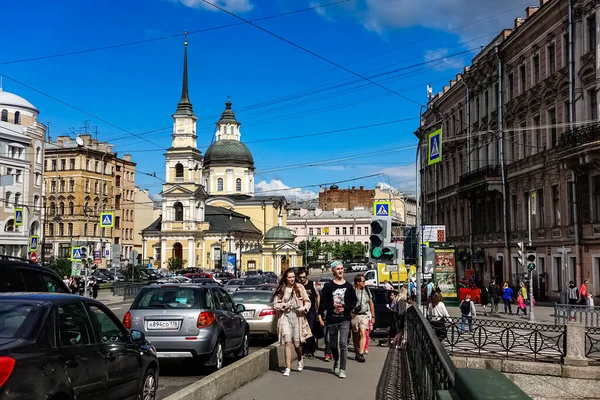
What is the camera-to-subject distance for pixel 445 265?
30859mm

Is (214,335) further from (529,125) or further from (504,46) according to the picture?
(504,46)

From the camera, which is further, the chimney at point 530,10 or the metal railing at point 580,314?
the chimney at point 530,10

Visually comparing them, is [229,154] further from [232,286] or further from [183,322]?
[183,322]

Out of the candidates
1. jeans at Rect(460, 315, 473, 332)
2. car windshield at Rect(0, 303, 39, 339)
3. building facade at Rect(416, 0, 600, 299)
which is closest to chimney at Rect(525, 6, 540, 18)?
building facade at Rect(416, 0, 600, 299)

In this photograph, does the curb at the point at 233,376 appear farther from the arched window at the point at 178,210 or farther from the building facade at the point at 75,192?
the arched window at the point at 178,210

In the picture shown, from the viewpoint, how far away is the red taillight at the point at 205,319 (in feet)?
37.5

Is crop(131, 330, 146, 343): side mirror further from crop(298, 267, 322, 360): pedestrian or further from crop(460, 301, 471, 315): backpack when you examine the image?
crop(460, 301, 471, 315): backpack

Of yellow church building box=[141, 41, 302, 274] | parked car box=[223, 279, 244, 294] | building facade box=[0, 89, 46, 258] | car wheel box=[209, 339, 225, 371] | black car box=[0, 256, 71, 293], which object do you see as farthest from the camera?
yellow church building box=[141, 41, 302, 274]

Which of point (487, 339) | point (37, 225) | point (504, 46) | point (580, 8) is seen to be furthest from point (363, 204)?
point (487, 339)

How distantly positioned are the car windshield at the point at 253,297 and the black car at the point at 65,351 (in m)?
8.99

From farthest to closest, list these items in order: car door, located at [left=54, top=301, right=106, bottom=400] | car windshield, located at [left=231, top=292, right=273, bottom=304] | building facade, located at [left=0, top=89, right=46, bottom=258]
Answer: building facade, located at [left=0, top=89, right=46, bottom=258]
car windshield, located at [left=231, top=292, right=273, bottom=304]
car door, located at [left=54, top=301, right=106, bottom=400]

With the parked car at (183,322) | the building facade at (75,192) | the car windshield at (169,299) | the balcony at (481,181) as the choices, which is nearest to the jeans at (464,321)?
the parked car at (183,322)

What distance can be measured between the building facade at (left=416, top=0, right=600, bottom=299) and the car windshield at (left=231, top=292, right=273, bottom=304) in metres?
15.4

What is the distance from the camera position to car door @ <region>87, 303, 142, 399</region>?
6969 millimetres
